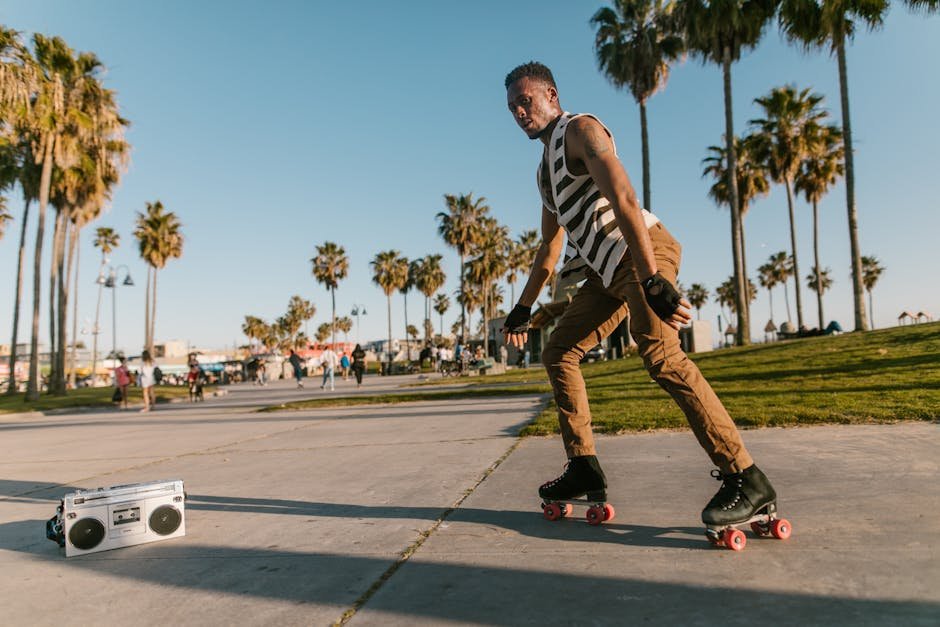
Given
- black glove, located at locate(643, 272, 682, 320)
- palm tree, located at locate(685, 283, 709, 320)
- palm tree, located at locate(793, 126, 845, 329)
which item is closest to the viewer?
black glove, located at locate(643, 272, 682, 320)

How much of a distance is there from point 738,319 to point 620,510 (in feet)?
69.3

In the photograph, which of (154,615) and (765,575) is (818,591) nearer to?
(765,575)

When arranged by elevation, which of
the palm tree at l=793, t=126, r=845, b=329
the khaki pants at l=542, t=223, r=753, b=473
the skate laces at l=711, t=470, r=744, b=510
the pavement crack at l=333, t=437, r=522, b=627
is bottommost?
the pavement crack at l=333, t=437, r=522, b=627

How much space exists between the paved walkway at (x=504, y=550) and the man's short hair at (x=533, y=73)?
2.00 metres

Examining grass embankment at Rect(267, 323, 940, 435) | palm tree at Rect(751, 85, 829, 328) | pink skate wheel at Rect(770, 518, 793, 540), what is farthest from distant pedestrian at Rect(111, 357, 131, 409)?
palm tree at Rect(751, 85, 829, 328)

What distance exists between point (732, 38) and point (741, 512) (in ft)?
83.1

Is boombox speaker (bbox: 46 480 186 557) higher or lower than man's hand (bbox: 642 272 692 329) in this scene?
lower

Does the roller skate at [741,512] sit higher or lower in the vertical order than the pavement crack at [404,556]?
higher

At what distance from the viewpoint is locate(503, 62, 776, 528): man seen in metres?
2.29

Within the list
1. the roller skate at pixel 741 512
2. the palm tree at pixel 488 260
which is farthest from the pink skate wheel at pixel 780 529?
the palm tree at pixel 488 260

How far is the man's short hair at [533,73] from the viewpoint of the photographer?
2.78 m

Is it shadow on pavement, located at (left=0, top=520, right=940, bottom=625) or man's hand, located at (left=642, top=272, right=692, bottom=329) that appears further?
man's hand, located at (left=642, top=272, right=692, bottom=329)

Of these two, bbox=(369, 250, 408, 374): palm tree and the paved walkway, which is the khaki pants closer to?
the paved walkway

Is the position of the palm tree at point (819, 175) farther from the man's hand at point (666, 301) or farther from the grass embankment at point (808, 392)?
the man's hand at point (666, 301)
